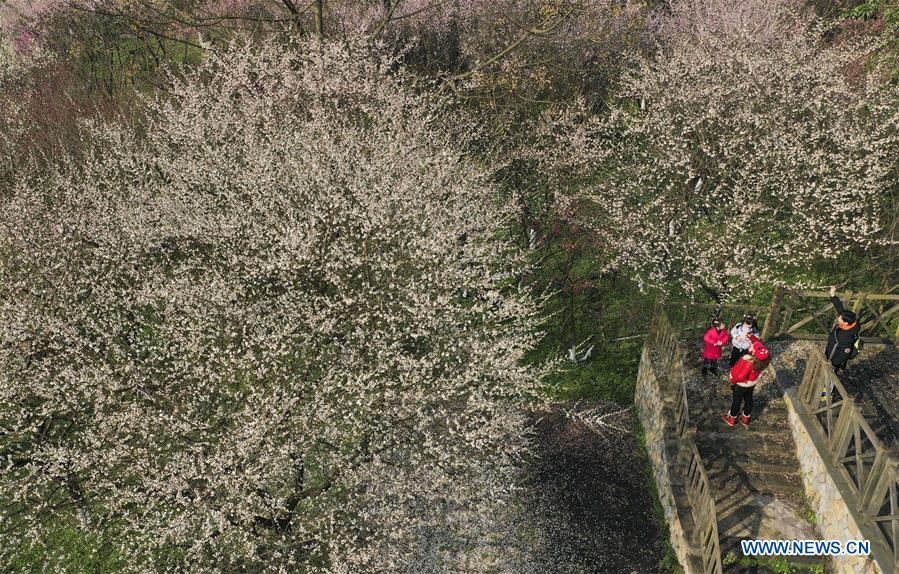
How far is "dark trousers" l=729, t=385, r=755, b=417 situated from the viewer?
10516mm

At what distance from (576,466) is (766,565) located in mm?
4555

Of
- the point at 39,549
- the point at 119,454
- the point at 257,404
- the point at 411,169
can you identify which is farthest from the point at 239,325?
the point at 39,549

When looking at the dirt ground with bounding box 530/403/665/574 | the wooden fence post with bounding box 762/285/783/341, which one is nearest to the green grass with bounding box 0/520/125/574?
the dirt ground with bounding box 530/403/665/574

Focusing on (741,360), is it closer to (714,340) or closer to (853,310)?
(714,340)

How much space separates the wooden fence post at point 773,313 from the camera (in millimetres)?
12117

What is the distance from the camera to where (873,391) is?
10641 millimetres

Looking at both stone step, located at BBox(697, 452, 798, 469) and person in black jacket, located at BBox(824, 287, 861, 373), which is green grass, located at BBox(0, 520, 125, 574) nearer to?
stone step, located at BBox(697, 452, 798, 469)

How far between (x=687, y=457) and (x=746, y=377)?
1921 mm

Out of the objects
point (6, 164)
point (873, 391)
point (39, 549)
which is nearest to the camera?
point (873, 391)

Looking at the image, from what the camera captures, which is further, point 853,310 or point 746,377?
point 853,310

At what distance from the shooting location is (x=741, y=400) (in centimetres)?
1073

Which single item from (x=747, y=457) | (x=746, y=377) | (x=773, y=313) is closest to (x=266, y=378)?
(x=746, y=377)

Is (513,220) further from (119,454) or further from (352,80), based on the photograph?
(119,454)

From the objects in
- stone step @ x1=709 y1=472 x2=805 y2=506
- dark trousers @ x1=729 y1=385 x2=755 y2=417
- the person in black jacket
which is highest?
the person in black jacket
